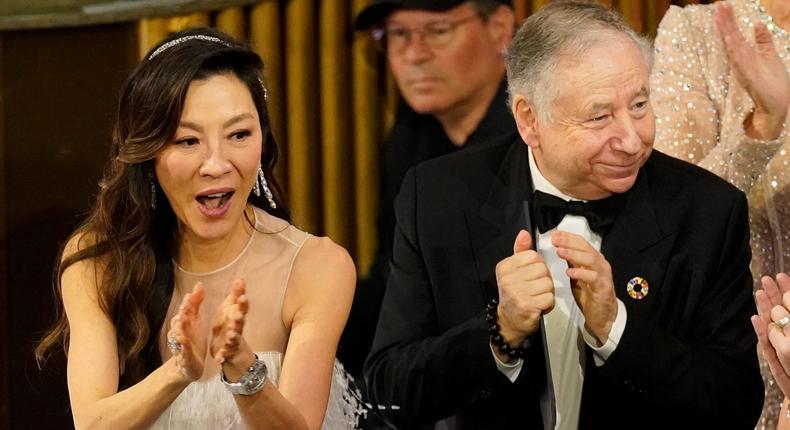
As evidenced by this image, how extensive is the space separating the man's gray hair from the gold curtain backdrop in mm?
976

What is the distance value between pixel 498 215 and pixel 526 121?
18cm

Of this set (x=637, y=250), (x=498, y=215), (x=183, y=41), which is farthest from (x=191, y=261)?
(x=637, y=250)

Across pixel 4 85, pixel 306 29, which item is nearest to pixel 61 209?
pixel 4 85

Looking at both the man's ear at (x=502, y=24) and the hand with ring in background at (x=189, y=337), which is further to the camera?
the man's ear at (x=502, y=24)

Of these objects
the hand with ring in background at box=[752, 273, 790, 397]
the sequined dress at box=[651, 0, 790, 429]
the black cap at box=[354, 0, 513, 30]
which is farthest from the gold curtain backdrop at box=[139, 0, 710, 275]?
the hand with ring in background at box=[752, 273, 790, 397]

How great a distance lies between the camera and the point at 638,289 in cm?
232

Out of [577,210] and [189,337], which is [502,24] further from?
[189,337]

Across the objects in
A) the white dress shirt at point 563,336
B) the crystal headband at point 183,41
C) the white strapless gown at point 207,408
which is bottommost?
the white strapless gown at point 207,408

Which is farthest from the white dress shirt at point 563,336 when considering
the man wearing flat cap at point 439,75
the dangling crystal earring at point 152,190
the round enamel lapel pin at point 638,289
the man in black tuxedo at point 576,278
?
the man wearing flat cap at point 439,75

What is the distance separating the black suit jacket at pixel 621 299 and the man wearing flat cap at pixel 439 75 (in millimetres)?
767

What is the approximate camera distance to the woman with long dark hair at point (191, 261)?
2.33 metres

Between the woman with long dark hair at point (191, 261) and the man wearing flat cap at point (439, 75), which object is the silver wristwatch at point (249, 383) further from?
the man wearing flat cap at point (439, 75)

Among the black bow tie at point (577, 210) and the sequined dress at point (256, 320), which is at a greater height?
the black bow tie at point (577, 210)

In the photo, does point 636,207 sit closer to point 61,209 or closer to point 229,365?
point 229,365
